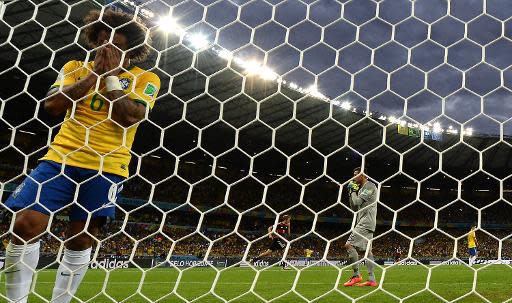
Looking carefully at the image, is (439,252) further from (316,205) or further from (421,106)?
(421,106)

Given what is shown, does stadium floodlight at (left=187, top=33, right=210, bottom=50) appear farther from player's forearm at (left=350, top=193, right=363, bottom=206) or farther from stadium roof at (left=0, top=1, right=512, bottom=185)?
stadium roof at (left=0, top=1, right=512, bottom=185)

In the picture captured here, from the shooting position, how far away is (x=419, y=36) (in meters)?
2.42

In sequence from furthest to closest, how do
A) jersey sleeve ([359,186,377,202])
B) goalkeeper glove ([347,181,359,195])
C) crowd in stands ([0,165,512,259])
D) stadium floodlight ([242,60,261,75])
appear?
crowd in stands ([0,165,512,259]), goalkeeper glove ([347,181,359,195]), jersey sleeve ([359,186,377,202]), stadium floodlight ([242,60,261,75])

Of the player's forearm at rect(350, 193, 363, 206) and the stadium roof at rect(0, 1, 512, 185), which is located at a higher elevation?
the player's forearm at rect(350, 193, 363, 206)

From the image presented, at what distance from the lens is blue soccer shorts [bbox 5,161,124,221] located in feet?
6.16

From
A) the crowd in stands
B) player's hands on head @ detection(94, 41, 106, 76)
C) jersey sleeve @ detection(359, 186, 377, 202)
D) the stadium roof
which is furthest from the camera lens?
the crowd in stands

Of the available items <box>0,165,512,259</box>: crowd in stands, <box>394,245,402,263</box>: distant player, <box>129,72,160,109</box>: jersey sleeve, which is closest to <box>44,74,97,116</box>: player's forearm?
<box>129,72,160,109</box>: jersey sleeve

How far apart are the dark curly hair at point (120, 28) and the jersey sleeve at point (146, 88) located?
0.15 metres

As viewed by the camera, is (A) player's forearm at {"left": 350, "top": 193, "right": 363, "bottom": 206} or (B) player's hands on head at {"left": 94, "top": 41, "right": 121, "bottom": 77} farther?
(A) player's forearm at {"left": 350, "top": 193, "right": 363, "bottom": 206}

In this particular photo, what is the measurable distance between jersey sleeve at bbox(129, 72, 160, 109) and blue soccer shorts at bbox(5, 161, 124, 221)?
38cm

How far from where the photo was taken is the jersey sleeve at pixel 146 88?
2107 millimetres

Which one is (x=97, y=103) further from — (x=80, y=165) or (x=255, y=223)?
(x=255, y=223)

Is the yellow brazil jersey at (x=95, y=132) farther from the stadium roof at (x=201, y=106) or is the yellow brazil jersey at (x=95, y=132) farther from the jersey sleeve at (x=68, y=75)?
the stadium roof at (x=201, y=106)

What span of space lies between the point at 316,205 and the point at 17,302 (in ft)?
64.4
